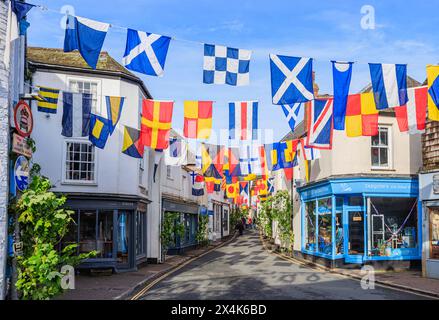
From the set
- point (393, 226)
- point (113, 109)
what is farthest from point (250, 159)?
point (113, 109)

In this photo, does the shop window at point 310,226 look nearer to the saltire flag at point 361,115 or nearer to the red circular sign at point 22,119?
the saltire flag at point 361,115

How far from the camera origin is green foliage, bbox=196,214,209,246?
3894 centimetres

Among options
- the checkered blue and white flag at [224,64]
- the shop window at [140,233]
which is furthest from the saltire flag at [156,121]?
the shop window at [140,233]

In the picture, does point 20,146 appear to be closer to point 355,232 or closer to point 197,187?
point 355,232

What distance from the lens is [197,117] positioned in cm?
1700

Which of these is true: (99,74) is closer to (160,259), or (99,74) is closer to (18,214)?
(160,259)

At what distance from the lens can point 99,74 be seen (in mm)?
22234

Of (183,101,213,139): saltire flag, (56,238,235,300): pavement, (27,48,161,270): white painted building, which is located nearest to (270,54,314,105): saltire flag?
(183,101,213,139): saltire flag

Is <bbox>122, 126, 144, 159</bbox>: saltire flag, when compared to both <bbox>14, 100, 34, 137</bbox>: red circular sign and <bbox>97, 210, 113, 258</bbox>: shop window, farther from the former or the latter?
<bbox>14, 100, 34, 137</bbox>: red circular sign

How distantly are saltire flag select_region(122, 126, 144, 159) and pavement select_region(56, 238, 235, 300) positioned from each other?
4.56 m

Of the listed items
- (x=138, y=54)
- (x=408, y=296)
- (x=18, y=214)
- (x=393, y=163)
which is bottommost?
(x=408, y=296)
